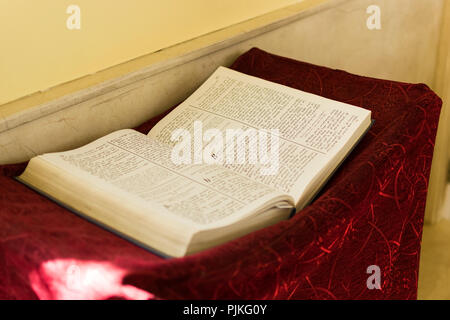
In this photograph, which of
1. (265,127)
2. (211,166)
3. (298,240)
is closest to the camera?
(298,240)

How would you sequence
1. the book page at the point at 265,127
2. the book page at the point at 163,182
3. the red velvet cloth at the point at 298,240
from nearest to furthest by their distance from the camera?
the red velvet cloth at the point at 298,240 < the book page at the point at 163,182 < the book page at the point at 265,127

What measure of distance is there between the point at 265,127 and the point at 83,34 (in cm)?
35

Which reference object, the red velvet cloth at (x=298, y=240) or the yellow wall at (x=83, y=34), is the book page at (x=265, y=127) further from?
the yellow wall at (x=83, y=34)

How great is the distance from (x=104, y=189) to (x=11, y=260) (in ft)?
0.46

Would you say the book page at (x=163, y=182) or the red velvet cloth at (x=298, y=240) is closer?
the red velvet cloth at (x=298, y=240)

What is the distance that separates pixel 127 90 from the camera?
0.99 meters

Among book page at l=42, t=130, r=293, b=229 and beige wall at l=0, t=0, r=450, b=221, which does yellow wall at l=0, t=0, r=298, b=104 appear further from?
book page at l=42, t=130, r=293, b=229

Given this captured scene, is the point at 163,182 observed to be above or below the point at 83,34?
below

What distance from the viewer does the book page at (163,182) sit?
2.24ft

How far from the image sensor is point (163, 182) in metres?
0.75

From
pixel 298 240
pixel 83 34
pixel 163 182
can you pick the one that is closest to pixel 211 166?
pixel 163 182

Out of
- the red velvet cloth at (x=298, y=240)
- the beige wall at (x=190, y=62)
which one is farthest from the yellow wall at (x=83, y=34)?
the red velvet cloth at (x=298, y=240)

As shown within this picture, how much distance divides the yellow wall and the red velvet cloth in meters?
0.14

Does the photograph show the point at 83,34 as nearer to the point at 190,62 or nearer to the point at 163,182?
the point at 190,62
